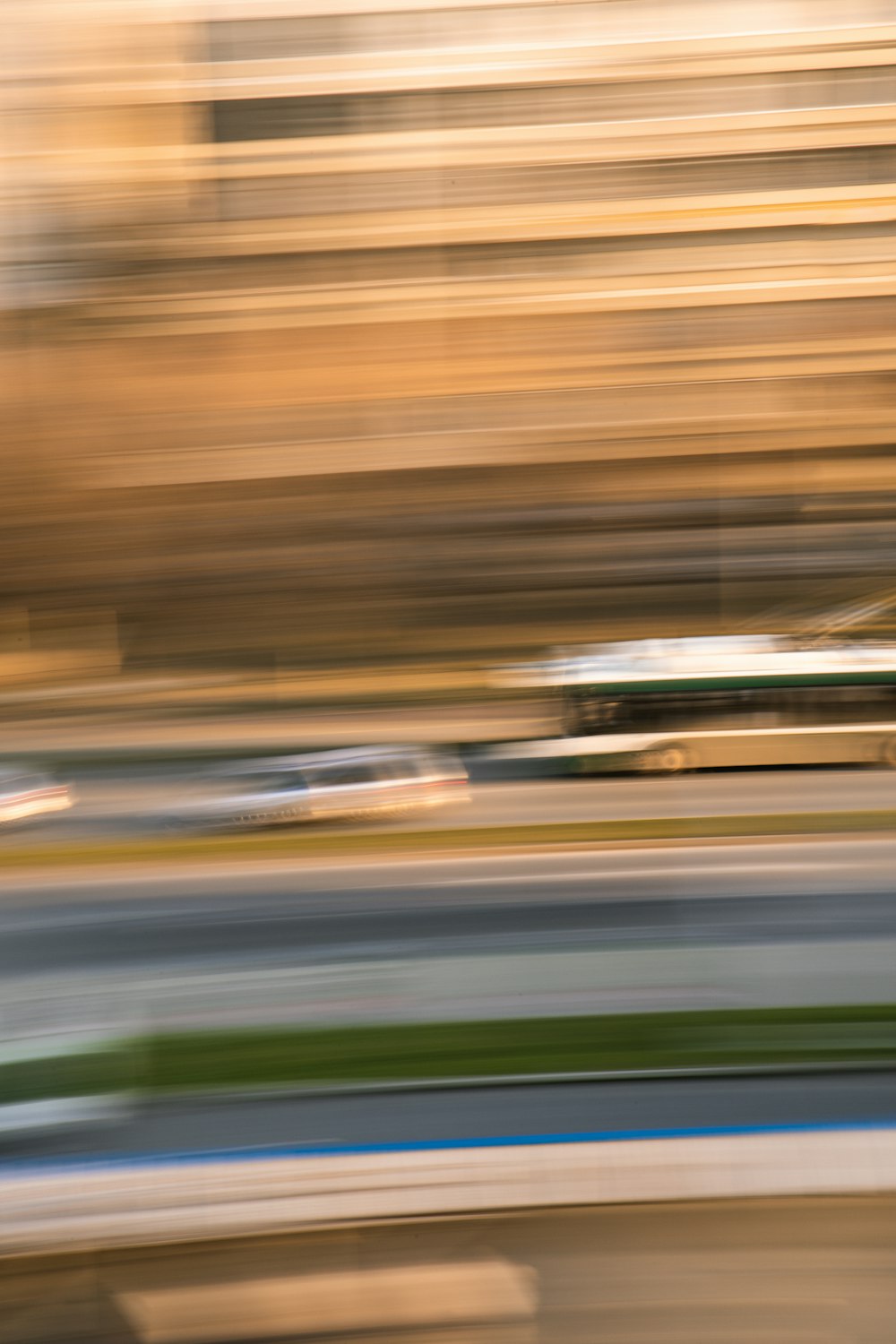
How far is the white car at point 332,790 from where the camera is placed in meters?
7.93

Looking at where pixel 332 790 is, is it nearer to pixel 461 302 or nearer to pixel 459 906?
pixel 459 906

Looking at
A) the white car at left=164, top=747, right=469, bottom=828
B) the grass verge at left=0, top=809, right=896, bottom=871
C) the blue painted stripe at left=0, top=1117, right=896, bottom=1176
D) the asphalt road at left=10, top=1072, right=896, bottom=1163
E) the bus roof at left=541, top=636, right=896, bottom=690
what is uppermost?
the bus roof at left=541, top=636, right=896, bottom=690

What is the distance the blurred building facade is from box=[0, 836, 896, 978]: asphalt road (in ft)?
61.2

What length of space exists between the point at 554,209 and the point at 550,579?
7.94m

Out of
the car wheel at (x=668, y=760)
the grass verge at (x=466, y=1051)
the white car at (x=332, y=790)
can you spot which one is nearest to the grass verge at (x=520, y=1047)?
the grass verge at (x=466, y=1051)

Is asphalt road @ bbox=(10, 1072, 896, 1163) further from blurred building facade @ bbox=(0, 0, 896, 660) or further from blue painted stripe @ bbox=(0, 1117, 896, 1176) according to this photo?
blurred building facade @ bbox=(0, 0, 896, 660)

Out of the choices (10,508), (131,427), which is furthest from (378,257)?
(10,508)

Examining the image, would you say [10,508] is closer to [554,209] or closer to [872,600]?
[554,209]

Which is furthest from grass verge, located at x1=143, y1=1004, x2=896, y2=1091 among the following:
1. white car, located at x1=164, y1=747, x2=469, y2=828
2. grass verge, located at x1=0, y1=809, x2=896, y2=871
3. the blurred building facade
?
the blurred building facade

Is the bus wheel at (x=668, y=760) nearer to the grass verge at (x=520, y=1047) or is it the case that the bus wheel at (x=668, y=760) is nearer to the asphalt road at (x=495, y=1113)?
the grass verge at (x=520, y=1047)

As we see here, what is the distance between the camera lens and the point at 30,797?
8.76 meters

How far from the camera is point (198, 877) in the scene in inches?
275

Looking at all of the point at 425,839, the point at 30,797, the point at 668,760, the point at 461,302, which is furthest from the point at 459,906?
the point at 461,302

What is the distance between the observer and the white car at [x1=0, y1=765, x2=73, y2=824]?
28.4 ft
